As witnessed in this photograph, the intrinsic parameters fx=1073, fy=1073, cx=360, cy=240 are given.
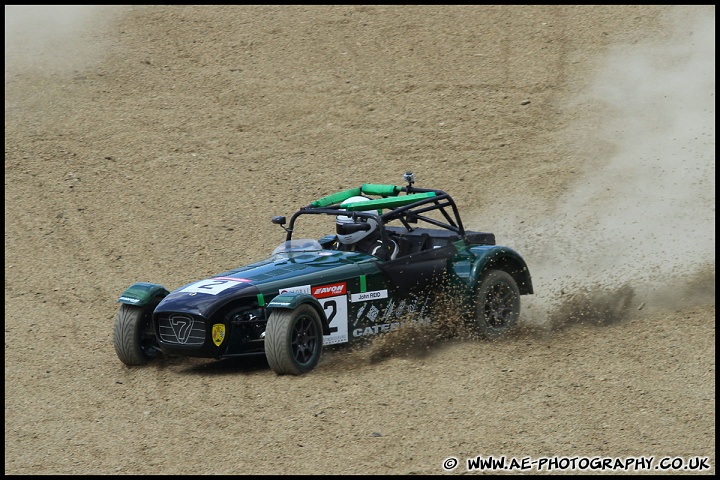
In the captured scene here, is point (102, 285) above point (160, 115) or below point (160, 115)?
below

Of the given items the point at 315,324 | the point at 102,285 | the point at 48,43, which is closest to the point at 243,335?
the point at 315,324

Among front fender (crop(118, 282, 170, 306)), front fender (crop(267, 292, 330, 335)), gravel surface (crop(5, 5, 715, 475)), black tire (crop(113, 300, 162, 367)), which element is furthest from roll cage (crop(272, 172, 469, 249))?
black tire (crop(113, 300, 162, 367))

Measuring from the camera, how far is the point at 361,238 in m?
11.2

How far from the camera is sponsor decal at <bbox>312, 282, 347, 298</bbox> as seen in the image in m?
10.2

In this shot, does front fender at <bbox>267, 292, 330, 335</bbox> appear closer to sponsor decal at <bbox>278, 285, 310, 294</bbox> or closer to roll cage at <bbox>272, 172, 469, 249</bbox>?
sponsor decal at <bbox>278, 285, 310, 294</bbox>

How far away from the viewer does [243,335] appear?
32.7ft

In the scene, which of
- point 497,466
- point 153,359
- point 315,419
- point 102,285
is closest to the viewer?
point 497,466

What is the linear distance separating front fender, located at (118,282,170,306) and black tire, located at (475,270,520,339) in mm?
3229

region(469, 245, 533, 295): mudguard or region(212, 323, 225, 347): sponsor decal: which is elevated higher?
region(469, 245, 533, 295): mudguard

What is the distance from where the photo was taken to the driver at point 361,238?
11143 millimetres

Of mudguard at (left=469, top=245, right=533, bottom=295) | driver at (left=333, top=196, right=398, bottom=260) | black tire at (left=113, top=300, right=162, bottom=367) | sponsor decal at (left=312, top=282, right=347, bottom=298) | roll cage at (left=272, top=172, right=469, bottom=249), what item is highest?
roll cage at (left=272, top=172, right=469, bottom=249)

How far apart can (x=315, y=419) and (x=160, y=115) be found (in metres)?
12.8

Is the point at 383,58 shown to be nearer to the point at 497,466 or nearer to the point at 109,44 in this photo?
the point at 109,44

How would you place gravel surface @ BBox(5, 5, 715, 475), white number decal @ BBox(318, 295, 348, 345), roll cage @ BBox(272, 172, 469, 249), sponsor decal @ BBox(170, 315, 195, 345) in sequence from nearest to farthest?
gravel surface @ BBox(5, 5, 715, 475) < sponsor decal @ BBox(170, 315, 195, 345) < white number decal @ BBox(318, 295, 348, 345) < roll cage @ BBox(272, 172, 469, 249)
